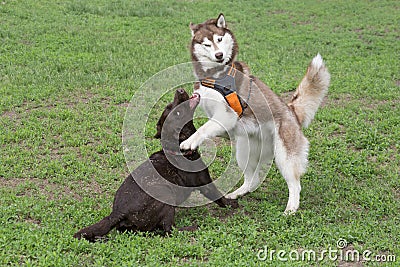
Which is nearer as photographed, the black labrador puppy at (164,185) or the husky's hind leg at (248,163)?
the black labrador puppy at (164,185)

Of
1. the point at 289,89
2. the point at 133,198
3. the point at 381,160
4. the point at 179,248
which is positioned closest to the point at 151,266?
the point at 179,248

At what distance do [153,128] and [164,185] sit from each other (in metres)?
2.58

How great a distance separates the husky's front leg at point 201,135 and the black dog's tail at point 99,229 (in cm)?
88

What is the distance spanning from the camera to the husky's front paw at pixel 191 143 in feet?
16.3

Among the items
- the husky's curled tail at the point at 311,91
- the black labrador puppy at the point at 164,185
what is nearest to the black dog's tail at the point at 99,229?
the black labrador puppy at the point at 164,185

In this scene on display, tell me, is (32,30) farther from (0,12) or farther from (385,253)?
(385,253)

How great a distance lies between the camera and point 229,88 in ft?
17.5

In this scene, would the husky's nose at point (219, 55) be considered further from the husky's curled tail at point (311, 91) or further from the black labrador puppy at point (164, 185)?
the husky's curled tail at point (311, 91)

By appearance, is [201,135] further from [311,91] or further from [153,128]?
[153,128]

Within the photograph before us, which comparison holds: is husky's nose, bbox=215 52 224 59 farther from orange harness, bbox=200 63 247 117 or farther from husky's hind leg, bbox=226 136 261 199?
husky's hind leg, bbox=226 136 261 199

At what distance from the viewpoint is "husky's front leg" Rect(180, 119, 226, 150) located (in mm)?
4980

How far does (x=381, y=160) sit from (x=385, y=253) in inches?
87.3

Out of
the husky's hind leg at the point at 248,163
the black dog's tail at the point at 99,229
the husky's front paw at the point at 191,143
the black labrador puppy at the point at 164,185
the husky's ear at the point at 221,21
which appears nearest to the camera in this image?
the black dog's tail at the point at 99,229

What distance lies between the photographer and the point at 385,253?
4.61 m
